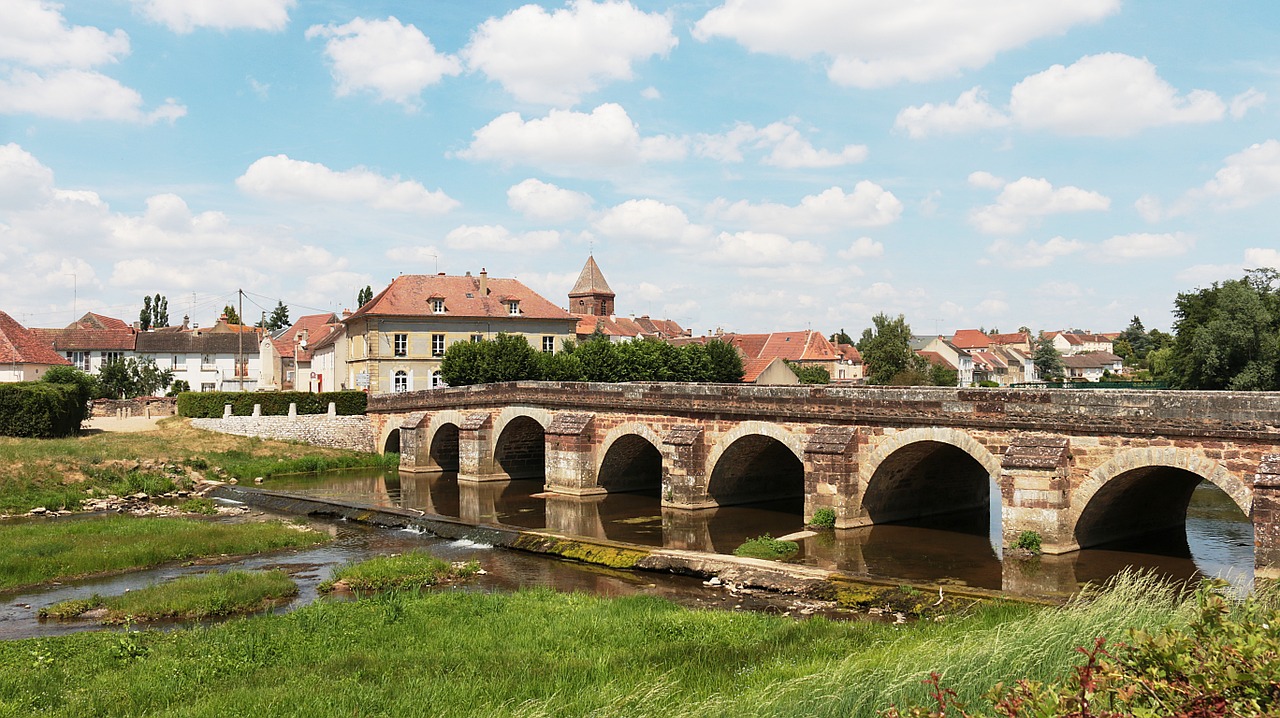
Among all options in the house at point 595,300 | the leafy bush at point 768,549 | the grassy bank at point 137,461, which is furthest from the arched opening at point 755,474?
the house at point 595,300

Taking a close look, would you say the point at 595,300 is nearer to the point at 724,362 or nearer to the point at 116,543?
the point at 724,362

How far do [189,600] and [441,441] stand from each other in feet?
74.5

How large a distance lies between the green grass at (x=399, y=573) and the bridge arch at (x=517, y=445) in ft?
47.3

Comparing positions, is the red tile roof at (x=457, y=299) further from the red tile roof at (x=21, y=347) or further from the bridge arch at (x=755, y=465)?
the bridge arch at (x=755, y=465)

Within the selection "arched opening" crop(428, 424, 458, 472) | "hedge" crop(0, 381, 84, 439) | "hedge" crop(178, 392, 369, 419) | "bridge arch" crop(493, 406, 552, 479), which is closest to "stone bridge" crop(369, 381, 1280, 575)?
"bridge arch" crop(493, 406, 552, 479)

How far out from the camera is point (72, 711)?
901 cm

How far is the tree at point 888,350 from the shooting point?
68.1 meters

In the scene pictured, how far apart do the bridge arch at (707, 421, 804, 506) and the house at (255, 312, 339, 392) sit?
44030 mm

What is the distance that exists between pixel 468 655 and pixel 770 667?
11.9 ft

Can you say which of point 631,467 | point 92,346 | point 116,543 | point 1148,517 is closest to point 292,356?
point 92,346

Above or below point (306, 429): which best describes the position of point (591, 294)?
above

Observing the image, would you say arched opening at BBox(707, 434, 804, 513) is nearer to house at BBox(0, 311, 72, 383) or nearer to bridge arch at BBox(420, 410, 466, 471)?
bridge arch at BBox(420, 410, 466, 471)

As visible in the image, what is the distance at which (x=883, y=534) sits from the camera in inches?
828

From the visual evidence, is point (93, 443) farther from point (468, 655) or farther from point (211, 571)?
point (468, 655)
